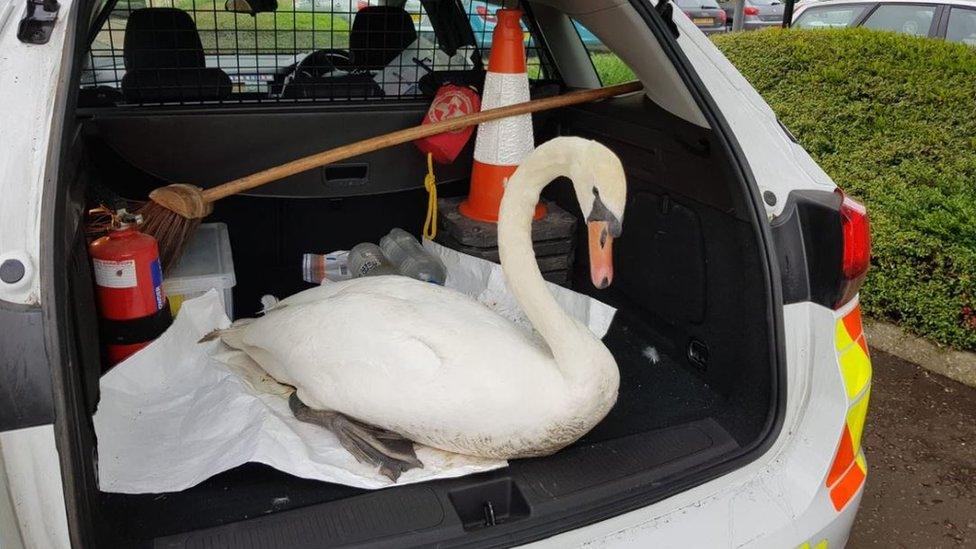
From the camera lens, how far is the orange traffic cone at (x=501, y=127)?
287 cm

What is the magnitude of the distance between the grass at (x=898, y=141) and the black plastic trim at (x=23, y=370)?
3162mm

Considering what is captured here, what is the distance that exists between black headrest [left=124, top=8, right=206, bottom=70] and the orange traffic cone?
43.7 inches

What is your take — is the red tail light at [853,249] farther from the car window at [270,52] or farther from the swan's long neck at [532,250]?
the car window at [270,52]

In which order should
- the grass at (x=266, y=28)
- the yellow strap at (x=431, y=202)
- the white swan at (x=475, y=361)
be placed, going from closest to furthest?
the white swan at (x=475, y=361) → the grass at (x=266, y=28) → the yellow strap at (x=431, y=202)

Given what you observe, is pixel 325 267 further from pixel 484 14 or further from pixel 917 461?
pixel 917 461

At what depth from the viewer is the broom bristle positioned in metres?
2.50

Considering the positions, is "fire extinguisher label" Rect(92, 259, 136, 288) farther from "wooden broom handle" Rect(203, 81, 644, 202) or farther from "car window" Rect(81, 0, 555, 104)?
"car window" Rect(81, 0, 555, 104)

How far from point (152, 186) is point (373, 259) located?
2.75ft

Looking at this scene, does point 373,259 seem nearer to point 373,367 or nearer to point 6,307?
point 373,367

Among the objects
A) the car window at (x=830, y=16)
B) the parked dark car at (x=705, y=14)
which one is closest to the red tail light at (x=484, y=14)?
the car window at (x=830, y=16)

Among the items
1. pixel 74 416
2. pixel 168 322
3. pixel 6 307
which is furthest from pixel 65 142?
pixel 168 322

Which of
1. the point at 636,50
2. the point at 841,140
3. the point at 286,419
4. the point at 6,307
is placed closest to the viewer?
the point at 6,307

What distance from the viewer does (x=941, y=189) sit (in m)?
4.55

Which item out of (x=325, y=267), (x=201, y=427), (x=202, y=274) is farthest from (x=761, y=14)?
(x=201, y=427)
